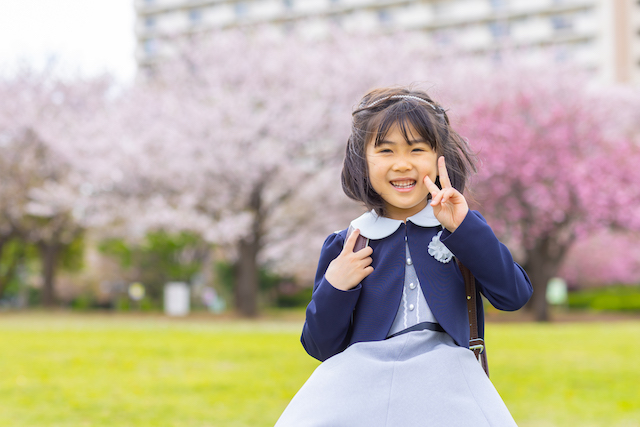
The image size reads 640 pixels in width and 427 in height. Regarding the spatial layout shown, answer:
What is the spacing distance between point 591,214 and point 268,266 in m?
13.0

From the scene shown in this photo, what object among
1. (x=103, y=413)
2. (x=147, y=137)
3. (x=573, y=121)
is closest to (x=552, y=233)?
(x=573, y=121)

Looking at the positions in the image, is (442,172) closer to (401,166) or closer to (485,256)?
(401,166)

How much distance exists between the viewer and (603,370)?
7.48 m

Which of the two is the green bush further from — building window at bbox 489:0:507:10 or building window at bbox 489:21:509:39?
building window at bbox 489:0:507:10

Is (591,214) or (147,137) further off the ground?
(147,137)

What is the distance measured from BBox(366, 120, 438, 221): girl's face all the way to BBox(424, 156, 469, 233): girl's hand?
8cm

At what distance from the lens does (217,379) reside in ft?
22.5

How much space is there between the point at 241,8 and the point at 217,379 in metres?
50.5

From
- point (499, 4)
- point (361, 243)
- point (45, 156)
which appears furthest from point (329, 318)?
point (499, 4)

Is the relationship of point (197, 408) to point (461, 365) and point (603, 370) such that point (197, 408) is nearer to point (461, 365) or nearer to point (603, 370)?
point (461, 365)

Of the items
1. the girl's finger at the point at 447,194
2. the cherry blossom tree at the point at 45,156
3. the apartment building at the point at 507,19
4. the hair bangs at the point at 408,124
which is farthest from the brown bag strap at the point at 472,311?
the apartment building at the point at 507,19

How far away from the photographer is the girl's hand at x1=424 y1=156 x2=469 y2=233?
1679 millimetres

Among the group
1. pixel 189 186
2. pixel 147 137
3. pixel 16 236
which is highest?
pixel 147 137

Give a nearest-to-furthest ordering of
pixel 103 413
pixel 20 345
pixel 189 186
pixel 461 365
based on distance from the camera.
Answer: pixel 461 365 → pixel 103 413 → pixel 20 345 → pixel 189 186
